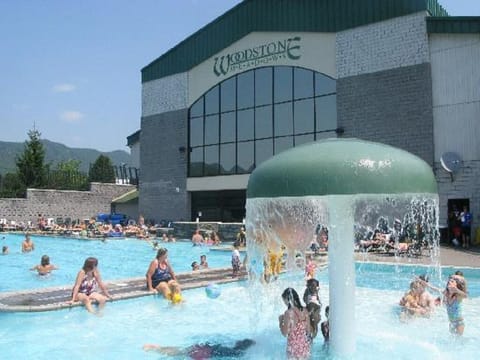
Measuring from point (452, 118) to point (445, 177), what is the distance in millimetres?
2446

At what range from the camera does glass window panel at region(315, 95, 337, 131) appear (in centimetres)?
2497

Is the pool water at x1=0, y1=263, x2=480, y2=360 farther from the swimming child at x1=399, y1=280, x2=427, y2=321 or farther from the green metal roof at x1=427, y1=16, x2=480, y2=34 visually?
the green metal roof at x1=427, y1=16, x2=480, y2=34

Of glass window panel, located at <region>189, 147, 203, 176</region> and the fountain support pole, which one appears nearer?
the fountain support pole


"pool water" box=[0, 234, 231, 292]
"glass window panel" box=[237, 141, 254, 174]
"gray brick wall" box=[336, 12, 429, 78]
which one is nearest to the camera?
"pool water" box=[0, 234, 231, 292]

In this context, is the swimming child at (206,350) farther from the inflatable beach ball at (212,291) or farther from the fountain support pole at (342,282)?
the inflatable beach ball at (212,291)

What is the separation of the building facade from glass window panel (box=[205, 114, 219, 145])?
61 millimetres

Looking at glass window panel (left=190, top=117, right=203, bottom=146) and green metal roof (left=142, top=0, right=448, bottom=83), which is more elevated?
green metal roof (left=142, top=0, right=448, bottom=83)

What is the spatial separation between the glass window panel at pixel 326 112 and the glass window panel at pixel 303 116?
1.27 ft

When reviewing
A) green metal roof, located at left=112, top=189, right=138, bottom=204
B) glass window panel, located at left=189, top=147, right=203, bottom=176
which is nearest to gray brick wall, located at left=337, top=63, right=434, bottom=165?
glass window panel, located at left=189, top=147, right=203, bottom=176

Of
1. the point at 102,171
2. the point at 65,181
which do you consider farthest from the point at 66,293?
the point at 102,171

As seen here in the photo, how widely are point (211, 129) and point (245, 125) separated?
2530 mm

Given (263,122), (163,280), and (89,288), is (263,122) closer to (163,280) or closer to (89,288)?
(163,280)

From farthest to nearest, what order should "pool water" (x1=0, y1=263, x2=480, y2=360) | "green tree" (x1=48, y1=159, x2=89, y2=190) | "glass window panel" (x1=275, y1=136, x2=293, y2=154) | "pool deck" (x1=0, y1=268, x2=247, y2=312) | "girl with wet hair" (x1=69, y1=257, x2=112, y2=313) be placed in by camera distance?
"green tree" (x1=48, y1=159, x2=89, y2=190)
"glass window panel" (x1=275, y1=136, x2=293, y2=154)
"girl with wet hair" (x1=69, y1=257, x2=112, y2=313)
"pool deck" (x1=0, y1=268, x2=247, y2=312)
"pool water" (x1=0, y1=263, x2=480, y2=360)

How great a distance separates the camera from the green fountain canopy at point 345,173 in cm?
460
